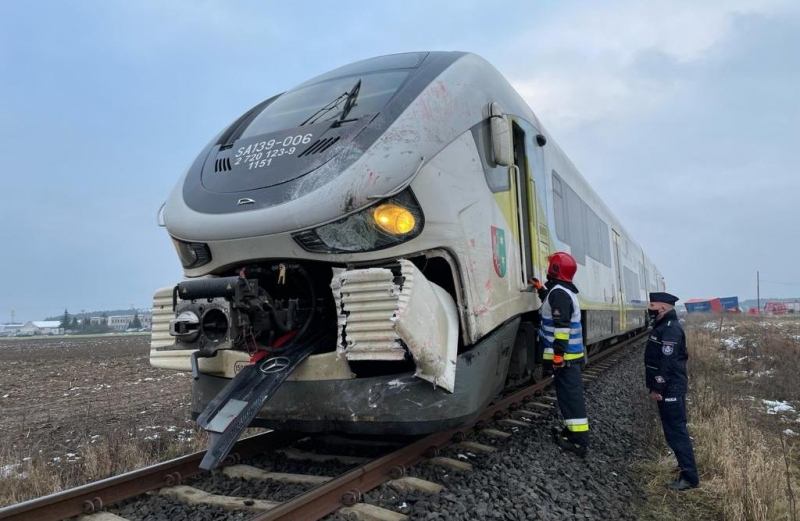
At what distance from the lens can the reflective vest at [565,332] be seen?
466cm

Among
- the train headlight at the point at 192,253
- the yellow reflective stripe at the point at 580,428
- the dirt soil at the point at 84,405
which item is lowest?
the dirt soil at the point at 84,405

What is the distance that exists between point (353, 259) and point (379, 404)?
2.89 ft

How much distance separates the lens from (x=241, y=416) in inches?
126

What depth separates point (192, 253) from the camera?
404 centimetres

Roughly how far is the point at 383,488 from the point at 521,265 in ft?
7.56

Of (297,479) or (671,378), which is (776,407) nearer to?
(671,378)

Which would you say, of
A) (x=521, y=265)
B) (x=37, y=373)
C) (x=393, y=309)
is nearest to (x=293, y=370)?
(x=393, y=309)

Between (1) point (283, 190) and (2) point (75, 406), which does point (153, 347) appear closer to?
(1) point (283, 190)

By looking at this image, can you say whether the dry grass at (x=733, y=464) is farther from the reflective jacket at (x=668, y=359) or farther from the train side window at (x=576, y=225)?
the train side window at (x=576, y=225)

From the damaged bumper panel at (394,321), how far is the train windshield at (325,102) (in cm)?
128

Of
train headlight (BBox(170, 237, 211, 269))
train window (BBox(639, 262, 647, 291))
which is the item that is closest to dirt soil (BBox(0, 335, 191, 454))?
train headlight (BBox(170, 237, 211, 269))

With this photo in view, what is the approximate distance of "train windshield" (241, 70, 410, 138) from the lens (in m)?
4.06

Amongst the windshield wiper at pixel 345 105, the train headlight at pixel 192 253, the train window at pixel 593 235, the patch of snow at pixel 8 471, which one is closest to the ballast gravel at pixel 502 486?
the train headlight at pixel 192 253

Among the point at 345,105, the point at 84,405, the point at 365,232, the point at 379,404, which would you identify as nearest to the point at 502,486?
the point at 379,404
